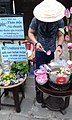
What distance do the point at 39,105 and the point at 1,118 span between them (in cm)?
63

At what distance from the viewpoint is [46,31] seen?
3135 mm

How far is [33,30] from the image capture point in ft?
10.6

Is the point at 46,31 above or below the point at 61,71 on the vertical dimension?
above

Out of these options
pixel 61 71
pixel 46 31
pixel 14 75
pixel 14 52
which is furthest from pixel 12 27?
pixel 61 71

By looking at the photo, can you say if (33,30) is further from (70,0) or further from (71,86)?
(70,0)

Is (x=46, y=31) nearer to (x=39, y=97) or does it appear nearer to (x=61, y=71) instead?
(x=61, y=71)

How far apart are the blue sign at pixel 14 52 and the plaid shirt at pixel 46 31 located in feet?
1.20

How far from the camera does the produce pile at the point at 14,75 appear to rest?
323 centimetres

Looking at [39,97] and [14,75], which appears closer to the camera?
[14,75]

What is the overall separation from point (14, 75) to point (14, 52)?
0.37 m

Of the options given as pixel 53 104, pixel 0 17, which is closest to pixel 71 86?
pixel 53 104

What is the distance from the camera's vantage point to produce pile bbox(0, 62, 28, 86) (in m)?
3.23

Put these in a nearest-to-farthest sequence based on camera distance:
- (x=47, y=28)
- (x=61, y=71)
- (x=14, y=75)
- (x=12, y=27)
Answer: (x=61, y=71) → (x=47, y=28) → (x=14, y=75) → (x=12, y=27)

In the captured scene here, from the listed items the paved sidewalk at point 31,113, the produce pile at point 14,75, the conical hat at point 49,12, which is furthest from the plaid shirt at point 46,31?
the paved sidewalk at point 31,113
